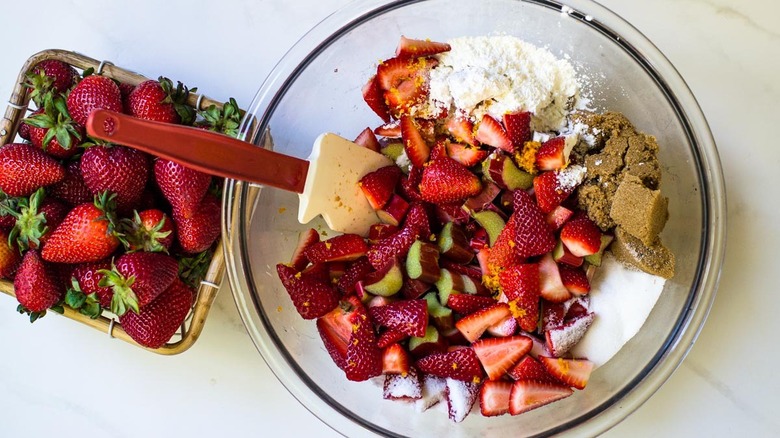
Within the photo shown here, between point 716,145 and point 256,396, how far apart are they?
115 centimetres

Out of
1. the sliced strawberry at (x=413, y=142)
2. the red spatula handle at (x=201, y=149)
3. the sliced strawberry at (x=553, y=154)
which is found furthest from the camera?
the sliced strawberry at (x=413, y=142)

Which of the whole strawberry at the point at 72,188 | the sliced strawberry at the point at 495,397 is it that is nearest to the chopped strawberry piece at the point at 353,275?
the sliced strawberry at the point at 495,397

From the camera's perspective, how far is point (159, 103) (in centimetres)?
142

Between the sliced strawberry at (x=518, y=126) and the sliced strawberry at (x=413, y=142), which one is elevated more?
the sliced strawberry at (x=518, y=126)

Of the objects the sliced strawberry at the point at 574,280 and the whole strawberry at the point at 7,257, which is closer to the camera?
the sliced strawberry at the point at 574,280

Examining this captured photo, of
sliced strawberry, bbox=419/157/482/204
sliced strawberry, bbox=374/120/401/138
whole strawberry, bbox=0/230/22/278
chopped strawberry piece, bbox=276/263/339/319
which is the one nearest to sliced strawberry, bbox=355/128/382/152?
sliced strawberry, bbox=374/120/401/138

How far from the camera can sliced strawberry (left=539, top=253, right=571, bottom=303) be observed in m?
1.36

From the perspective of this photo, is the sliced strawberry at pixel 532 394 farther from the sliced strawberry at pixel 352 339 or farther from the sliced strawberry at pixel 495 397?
the sliced strawberry at pixel 352 339

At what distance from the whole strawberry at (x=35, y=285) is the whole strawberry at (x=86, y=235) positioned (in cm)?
3

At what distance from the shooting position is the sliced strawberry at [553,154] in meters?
1.30

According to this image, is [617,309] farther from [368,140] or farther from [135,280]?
[135,280]

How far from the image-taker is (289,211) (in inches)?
60.4

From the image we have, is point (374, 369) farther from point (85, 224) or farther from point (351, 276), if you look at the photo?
point (85, 224)

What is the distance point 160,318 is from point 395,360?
49 cm
